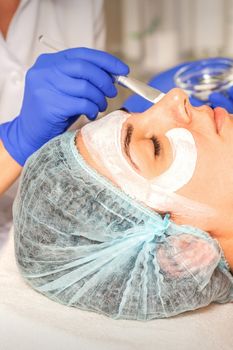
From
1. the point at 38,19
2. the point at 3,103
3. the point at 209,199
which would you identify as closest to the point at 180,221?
the point at 209,199

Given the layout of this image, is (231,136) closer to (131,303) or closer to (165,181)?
(165,181)

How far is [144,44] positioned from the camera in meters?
2.79

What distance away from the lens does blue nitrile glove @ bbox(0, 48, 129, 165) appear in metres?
1.39

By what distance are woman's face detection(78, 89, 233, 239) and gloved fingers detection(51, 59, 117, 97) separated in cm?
16

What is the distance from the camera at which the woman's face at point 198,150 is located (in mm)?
1230

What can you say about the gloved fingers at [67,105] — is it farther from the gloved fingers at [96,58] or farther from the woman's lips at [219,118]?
the woman's lips at [219,118]

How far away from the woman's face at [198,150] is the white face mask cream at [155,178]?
0.01m

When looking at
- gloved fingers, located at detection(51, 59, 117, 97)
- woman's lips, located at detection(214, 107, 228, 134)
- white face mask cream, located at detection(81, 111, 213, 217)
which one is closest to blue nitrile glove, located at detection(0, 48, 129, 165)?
gloved fingers, located at detection(51, 59, 117, 97)

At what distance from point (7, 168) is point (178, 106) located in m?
0.49

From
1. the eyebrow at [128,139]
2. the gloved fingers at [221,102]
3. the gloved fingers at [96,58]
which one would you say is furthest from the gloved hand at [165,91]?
the eyebrow at [128,139]

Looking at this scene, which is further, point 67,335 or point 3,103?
point 3,103

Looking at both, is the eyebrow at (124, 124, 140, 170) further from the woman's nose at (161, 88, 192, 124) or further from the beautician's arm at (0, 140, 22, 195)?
the beautician's arm at (0, 140, 22, 195)

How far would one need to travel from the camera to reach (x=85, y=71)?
1390 millimetres

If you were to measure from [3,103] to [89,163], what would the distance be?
69cm
